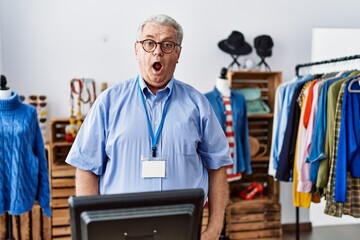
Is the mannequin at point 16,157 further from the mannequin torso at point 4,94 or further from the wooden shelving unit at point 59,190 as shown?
the wooden shelving unit at point 59,190

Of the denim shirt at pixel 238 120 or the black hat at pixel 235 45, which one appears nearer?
the denim shirt at pixel 238 120

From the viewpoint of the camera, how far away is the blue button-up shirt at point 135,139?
1.24 metres

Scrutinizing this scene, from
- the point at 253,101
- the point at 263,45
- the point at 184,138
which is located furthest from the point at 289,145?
the point at 184,138

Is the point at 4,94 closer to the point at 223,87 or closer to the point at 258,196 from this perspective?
the point at 223,87

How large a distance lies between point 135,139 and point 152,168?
12 cm

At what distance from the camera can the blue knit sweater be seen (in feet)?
7.50

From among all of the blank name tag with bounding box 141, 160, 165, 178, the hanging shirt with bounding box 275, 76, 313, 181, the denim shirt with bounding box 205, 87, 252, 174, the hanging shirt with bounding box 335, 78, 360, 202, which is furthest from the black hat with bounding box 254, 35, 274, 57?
the blank name tag with bounding box 141, 160, 165, 178

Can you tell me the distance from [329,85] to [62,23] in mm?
2334

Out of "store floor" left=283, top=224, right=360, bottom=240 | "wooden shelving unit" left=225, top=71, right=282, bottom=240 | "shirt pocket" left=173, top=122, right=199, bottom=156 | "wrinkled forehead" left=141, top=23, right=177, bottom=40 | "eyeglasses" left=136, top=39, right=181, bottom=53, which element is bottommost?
"store floor" left=283, top=224, right=360, bottom=240

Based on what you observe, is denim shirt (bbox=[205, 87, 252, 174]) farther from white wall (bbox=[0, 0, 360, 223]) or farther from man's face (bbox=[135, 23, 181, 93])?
man's face (bbox=[135, 23, 181, 93])

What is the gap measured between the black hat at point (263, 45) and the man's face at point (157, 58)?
2212 mm

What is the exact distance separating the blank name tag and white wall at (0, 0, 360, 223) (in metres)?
2.14

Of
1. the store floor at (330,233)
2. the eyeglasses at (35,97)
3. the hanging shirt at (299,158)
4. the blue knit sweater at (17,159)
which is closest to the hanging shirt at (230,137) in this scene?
the hanging shirt at (299,158)

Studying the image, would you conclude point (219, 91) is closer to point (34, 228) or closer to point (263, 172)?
point (263, 172)
